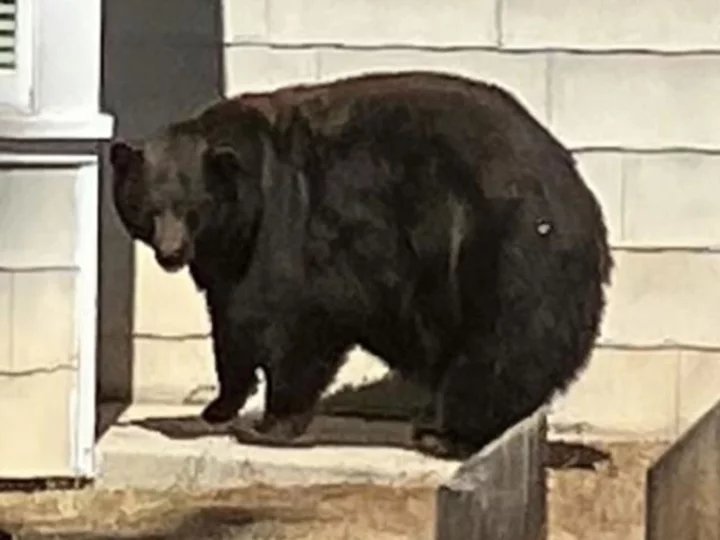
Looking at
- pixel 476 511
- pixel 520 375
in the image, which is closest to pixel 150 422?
pixel 520 375

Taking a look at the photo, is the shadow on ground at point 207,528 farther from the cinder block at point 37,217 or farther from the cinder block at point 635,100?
the cinder block at point 635,100

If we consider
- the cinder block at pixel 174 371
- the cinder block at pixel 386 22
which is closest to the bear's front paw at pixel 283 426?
the cinder block at pixel 174 371

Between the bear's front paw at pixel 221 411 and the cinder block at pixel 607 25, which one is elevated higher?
the cinder block at pixel 607 25

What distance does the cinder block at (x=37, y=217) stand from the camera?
5.87ft

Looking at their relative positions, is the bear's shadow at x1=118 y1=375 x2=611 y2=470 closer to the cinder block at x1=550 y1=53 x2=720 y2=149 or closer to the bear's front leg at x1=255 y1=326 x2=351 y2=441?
the bear's front leg at x1=255 y1=326 x2=351 y2=441

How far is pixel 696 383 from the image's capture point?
6.73 feet

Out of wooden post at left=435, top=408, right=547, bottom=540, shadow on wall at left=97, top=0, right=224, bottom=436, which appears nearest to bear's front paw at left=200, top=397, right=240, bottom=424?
shadow on wall at left=97, top=0, right=224, bottom=436

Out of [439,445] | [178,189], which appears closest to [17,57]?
[178,189]

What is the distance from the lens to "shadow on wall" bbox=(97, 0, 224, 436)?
1970mm

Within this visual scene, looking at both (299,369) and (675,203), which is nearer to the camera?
(299,369)

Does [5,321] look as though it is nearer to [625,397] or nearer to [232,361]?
[232,361]

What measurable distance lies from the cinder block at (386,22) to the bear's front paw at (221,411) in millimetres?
440

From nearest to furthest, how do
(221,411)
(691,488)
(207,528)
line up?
(691,488) < (207,528) < (221,411)

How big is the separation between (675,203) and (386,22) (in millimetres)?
407
